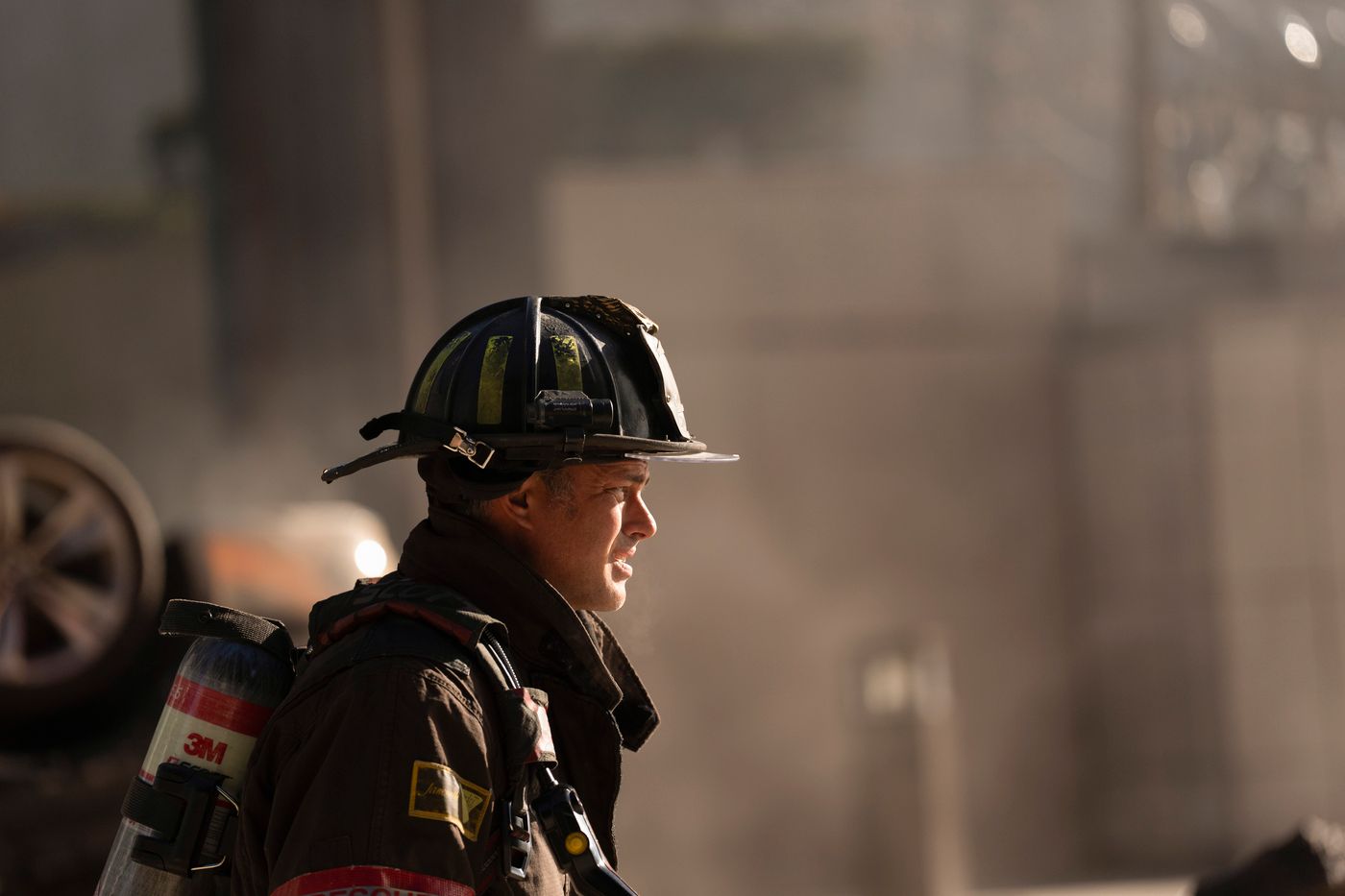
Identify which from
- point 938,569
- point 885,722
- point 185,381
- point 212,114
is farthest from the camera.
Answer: point 938,569

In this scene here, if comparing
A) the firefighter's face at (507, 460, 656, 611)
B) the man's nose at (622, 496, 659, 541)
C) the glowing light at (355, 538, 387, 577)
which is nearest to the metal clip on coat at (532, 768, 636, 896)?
the firefighter's face at (507, 460, 656, 611)

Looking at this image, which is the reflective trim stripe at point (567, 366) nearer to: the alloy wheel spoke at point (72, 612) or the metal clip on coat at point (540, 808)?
the metal clip on coat at point (540, 808)

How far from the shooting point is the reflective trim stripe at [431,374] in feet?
7.63

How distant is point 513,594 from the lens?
2.24m

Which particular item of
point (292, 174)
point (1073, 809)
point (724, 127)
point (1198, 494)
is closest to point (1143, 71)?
point (724, 127)

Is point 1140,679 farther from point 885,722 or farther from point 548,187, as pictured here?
point 548,187

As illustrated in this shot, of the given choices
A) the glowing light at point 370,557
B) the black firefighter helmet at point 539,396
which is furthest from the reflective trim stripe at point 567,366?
the glowing light at point 370,557

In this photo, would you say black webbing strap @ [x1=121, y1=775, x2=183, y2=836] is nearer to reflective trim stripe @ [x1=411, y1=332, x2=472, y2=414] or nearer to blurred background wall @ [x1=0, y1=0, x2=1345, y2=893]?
reflective trim stripe @ [x1=411, y1=332, x2=472, y2=414]

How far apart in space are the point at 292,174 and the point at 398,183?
70 centimetres

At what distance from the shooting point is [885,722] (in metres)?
8.64

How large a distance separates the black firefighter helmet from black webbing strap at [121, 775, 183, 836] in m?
0.44

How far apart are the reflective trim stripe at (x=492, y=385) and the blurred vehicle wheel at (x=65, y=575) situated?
3.67m

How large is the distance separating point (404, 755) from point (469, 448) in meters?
0.45

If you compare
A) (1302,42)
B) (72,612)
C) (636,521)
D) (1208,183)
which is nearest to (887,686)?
(72,612)
